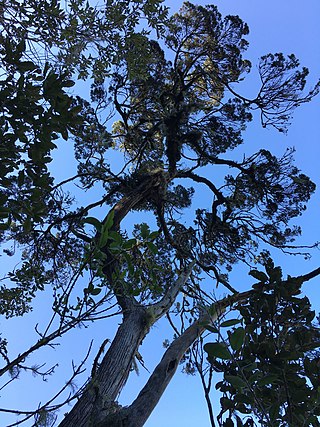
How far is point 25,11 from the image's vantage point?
9.97 ft

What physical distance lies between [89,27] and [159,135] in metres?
4.32

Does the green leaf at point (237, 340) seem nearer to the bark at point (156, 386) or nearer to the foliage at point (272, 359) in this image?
the foliage at point (272, 359)

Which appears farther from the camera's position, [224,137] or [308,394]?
[224,137]

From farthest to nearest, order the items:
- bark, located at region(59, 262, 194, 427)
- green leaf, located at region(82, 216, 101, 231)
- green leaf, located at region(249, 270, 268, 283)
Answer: bark, located at region(59, 262, 194, 427) < green leaf, located at region(249, 270, 268, 283) < green leaf, located at region(82, 216, 101, 231)

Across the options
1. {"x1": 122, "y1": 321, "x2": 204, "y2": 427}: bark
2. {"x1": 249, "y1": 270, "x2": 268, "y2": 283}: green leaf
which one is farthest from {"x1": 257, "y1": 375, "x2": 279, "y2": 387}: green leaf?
{"x1": 249, "y1": 270, "x2": 268, "y2": 283}: green leaf

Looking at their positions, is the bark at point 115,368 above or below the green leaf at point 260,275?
below

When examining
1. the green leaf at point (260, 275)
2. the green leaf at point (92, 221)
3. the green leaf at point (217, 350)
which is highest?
the green leaf at point (260, 275)

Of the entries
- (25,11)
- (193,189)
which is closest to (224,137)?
(193,189)

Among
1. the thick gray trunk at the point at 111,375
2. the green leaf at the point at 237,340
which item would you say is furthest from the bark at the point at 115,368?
the green leaf at the point at 237,340

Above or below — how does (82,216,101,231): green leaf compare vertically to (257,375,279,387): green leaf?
above

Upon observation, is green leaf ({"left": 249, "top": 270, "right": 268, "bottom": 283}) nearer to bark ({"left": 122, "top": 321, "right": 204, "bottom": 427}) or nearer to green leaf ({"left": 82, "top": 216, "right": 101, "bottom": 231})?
bark ({"left": 122, "top": 321, "right": 204, "bottom": 427})

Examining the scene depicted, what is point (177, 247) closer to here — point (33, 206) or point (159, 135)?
point (159, 135)

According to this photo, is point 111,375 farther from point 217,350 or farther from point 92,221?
point 217,350

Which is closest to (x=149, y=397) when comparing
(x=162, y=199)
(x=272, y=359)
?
(x=272, y=359)
